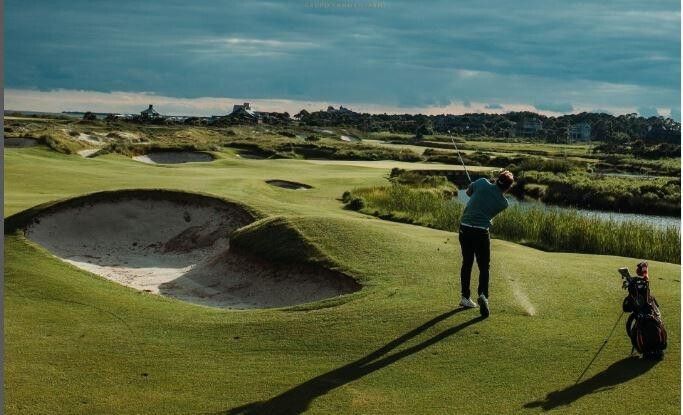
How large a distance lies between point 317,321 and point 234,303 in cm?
Answer: 524

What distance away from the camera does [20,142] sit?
57.8 metres

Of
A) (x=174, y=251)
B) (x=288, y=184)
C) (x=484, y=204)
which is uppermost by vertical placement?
(x=484, y=204)

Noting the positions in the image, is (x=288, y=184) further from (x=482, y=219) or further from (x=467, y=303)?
(x=482, y=219)

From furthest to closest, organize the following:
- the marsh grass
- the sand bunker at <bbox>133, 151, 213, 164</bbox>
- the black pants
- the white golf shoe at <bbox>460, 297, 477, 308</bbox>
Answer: the sand bunker at <bbox>133, 151, 213, 164</bbox> < the marsh grass < the white golf shoe at <bbox>460, 297, 477, 308</bbox> < the black pants

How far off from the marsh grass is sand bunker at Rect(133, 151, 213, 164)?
30.2 metres

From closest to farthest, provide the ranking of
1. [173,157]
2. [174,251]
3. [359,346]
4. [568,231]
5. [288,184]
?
[359,346]
[174,251]
[568,231]
[288,184]
[173,157]

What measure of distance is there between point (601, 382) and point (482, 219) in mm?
2830

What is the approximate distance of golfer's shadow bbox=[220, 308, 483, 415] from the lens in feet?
26.0

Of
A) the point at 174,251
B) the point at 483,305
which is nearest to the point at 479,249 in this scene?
the point at 483,305

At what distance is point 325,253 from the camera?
50.5 feet

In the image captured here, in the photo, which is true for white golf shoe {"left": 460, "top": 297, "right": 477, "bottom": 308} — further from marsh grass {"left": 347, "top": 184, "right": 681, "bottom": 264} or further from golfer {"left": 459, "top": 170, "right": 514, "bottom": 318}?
marsh grass {"left": 347, "top": 184, "right": 681, "bottom": 264}

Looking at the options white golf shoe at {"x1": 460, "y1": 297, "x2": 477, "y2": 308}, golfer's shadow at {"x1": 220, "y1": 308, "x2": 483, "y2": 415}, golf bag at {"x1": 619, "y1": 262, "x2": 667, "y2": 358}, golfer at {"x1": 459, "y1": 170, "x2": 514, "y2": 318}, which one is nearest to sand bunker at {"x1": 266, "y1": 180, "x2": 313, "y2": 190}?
white golf shoe at {"x1": 460, "y1": 297, "x2": 477, "y2": 308}

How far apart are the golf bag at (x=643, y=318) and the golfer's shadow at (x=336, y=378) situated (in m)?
2.24

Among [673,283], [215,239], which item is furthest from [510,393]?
[215,239]
